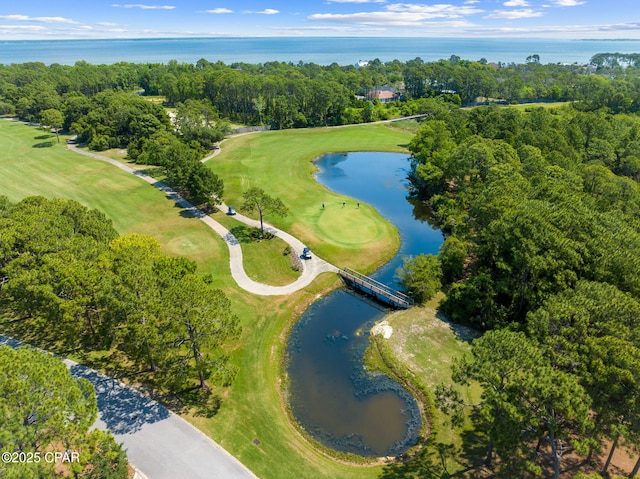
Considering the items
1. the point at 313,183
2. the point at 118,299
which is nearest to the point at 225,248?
the point at 118,299

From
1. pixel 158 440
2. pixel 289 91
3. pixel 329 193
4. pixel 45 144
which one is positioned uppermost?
pixel 289 91

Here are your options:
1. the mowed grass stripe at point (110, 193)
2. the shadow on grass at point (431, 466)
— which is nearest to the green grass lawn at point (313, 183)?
the mowed grass stripe at point (110, 193)

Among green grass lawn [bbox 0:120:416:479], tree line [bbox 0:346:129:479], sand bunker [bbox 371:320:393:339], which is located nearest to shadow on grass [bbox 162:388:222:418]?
green grass lawn [bbox 0:120:416:479]

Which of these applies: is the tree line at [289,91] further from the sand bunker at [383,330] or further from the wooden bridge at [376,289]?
the sand bunker at [383,330]

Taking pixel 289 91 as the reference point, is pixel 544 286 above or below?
below

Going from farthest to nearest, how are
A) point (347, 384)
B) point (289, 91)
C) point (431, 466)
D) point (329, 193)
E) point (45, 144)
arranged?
point (289, 91), point (45, 144), point (329, 193), point (347, 384), point (431, 466)

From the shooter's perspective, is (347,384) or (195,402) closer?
(195,402)

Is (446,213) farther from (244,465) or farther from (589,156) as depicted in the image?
(244,465)

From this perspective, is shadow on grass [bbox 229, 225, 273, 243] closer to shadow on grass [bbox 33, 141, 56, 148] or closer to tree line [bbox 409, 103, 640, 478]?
tree line [bbox 409, 103, 640, 478]

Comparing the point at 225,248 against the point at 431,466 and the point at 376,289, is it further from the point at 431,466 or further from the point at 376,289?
the point at 431,466
